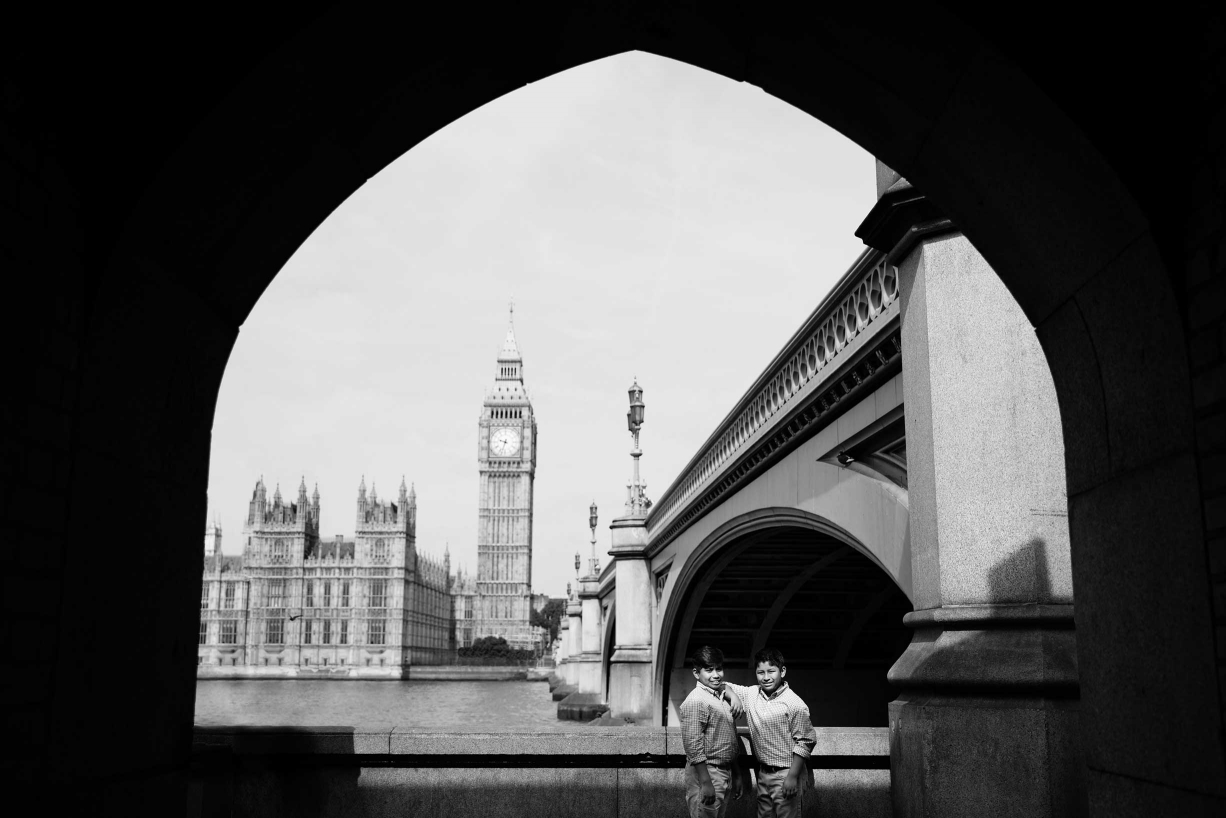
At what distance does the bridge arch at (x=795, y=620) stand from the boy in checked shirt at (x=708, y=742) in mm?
15611

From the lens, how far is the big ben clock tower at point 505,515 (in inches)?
5910

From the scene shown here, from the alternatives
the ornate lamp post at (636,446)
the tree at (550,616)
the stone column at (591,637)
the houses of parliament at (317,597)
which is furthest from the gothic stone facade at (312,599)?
the ornate lamp post at (636,446)

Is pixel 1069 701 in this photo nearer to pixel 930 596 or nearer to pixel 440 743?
pixel 930 596

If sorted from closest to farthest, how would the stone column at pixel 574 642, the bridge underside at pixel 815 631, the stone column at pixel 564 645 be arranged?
the bridge underside at pixel 815 631 < the stone column at pixel 574 642 < the stone column at pixel 564 645

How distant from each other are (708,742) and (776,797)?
47cm

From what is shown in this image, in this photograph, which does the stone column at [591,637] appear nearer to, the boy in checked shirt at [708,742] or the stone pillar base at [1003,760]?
the boy in checked shirt at [708,742]

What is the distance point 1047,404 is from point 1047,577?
3.80ft

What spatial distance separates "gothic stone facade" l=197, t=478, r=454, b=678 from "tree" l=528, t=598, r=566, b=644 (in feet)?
93.5

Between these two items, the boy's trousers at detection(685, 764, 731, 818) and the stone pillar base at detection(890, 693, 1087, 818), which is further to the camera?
the boy's trousers at detection(685, 764, 731, 818)

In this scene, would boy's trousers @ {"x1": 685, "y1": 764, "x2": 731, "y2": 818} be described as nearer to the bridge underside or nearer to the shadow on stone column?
the shadow on stone column

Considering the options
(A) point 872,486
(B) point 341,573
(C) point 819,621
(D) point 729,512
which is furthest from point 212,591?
(A) point 872,486

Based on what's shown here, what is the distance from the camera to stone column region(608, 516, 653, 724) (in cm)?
3116

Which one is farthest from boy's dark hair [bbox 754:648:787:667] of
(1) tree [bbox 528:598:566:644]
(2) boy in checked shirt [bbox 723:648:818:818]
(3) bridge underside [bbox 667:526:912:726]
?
(1) tree [bbox 528:598:566:644]

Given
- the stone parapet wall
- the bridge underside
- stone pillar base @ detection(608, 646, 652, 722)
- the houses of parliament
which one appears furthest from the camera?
the houses of parliament
